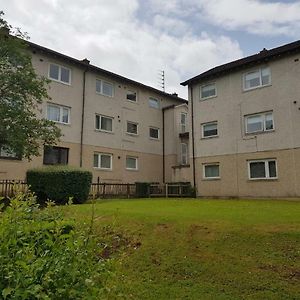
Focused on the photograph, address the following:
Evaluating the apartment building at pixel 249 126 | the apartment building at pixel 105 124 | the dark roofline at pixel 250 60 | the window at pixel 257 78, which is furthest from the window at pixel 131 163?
the window at pixel 257 78

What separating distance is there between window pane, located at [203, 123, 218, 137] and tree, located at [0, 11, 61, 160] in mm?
13440

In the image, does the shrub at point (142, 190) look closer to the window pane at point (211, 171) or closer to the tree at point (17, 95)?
the window pane at point (211, 171)

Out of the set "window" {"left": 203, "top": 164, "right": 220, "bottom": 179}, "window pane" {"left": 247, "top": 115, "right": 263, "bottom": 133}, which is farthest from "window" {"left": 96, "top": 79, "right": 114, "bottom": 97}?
"window pane" {"left": 247, "top": 115, "right": 263, "bottom": 133}

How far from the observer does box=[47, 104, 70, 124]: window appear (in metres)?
26.2

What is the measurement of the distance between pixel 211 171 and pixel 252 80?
7241mm

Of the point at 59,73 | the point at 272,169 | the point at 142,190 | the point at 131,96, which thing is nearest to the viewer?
the point at 272,169

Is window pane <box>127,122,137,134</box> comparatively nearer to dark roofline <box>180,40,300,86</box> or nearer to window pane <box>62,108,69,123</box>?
dark roofline <box>180,40,300,86</box>

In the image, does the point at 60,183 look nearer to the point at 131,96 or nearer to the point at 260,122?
the point at 260,122

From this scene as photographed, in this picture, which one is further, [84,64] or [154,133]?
[154,133]

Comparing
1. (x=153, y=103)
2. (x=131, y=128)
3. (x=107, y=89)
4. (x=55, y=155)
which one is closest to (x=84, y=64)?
(x=107, y=89)

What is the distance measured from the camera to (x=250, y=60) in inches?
990

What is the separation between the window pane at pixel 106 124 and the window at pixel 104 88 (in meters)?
2.12

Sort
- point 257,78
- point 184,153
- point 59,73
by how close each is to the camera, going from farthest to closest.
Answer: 1. point 184,153
2. point 59,73
3. point 257,78

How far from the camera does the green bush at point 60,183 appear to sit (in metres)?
19.7
